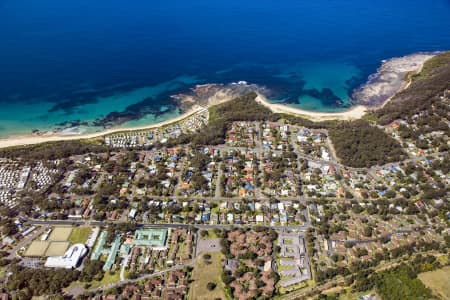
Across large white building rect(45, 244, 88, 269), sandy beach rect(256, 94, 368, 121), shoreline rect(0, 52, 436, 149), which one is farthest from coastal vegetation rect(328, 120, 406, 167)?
large white building rect(45, 244, 88, 269)

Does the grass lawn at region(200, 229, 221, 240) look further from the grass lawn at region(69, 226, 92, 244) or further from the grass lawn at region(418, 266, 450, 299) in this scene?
the grass lawn at region(418, 266, 450, 299)

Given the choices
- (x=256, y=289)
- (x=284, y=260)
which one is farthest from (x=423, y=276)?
(x=256, y=289)

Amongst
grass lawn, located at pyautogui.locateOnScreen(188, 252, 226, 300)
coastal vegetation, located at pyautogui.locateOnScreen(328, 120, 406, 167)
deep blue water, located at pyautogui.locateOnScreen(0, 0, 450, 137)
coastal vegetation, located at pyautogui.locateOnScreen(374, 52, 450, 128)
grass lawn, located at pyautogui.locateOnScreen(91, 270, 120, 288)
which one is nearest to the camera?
grass lawn, located at pyautogui.locateOnScreen(188, 252, 226, 300)

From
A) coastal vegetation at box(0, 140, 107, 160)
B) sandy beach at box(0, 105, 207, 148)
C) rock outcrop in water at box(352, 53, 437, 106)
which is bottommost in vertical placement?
coastal vegetation at box(0, 140, 107, 160)

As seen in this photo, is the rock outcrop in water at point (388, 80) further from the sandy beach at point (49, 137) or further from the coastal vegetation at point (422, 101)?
the sandy beach at point (49, 137)

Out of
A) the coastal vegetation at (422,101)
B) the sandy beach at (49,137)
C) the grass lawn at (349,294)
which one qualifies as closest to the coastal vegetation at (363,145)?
the coastal vegetation at (422,101)

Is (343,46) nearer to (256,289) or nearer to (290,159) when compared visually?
(290,159)

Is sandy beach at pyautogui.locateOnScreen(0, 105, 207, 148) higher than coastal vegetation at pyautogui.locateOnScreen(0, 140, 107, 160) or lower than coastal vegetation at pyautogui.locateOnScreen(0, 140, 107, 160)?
higher
